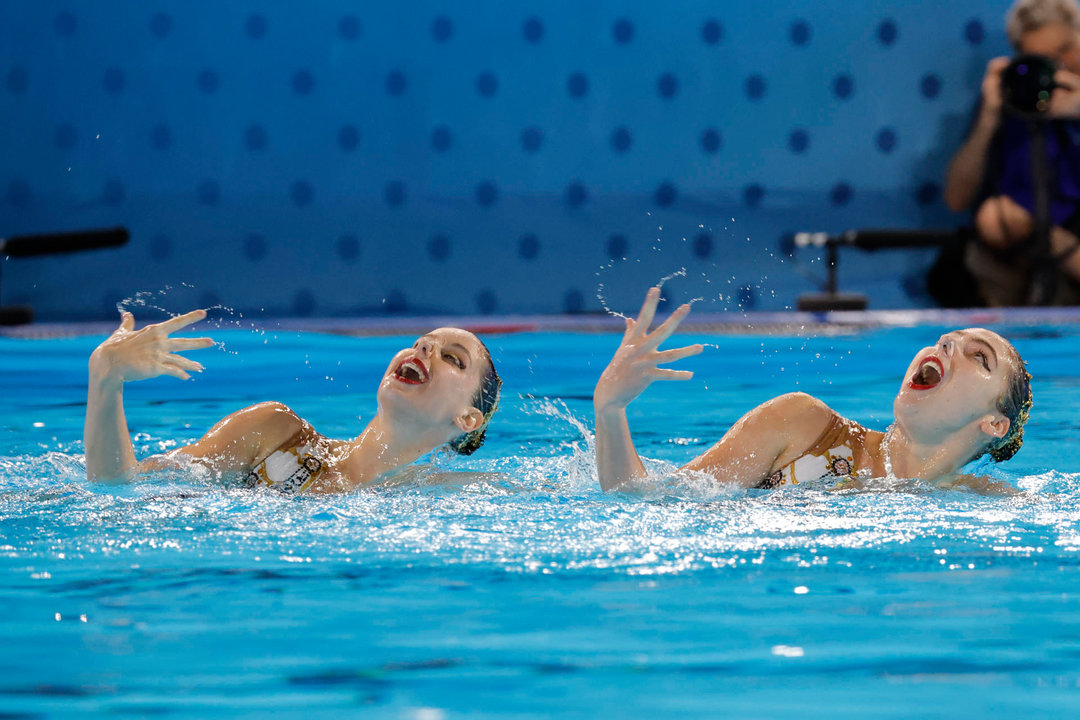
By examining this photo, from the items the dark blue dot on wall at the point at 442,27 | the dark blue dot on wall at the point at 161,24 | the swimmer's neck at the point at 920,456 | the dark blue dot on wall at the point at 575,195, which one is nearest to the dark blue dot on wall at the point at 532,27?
the dark blue dot on wall at the point at 442,27

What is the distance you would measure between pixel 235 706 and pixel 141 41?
624 centimetres

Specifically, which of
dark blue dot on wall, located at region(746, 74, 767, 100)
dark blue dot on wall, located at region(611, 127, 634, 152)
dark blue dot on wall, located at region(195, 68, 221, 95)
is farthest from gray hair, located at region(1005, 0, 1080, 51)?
dark blue dot on wall, located at region(195, 68, 221, 95)

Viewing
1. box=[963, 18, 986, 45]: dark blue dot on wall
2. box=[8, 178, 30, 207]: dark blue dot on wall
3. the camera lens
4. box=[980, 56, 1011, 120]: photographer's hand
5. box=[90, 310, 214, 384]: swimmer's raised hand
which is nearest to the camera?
box=[90, 310, 214, 384]: swimmer's raised hand

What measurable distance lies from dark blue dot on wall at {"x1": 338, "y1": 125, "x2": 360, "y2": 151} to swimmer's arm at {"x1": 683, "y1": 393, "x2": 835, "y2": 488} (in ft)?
15.4

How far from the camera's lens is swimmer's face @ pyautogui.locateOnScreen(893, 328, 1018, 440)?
2.53 m

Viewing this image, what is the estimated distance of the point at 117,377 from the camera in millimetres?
2479

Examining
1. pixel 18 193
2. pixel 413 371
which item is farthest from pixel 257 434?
pixel 18 193

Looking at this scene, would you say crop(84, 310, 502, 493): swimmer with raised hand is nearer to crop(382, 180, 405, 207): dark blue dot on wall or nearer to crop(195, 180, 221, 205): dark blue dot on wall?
crop(382, 180, 405, 207): dark blue dot on wall

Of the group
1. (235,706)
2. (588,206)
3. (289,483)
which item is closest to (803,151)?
(588,206)

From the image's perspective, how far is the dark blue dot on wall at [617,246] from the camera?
7098 millimetres

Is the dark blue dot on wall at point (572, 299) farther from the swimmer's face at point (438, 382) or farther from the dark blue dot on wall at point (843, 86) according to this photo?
the swimmer's face at point (438, 382)

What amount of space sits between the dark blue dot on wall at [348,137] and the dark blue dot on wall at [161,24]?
1.04 m

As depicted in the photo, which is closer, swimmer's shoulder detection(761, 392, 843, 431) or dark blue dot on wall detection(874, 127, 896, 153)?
swimmer's shoulder detection(761, 392, 843, 431)

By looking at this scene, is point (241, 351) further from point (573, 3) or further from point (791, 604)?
point (791, 604)
